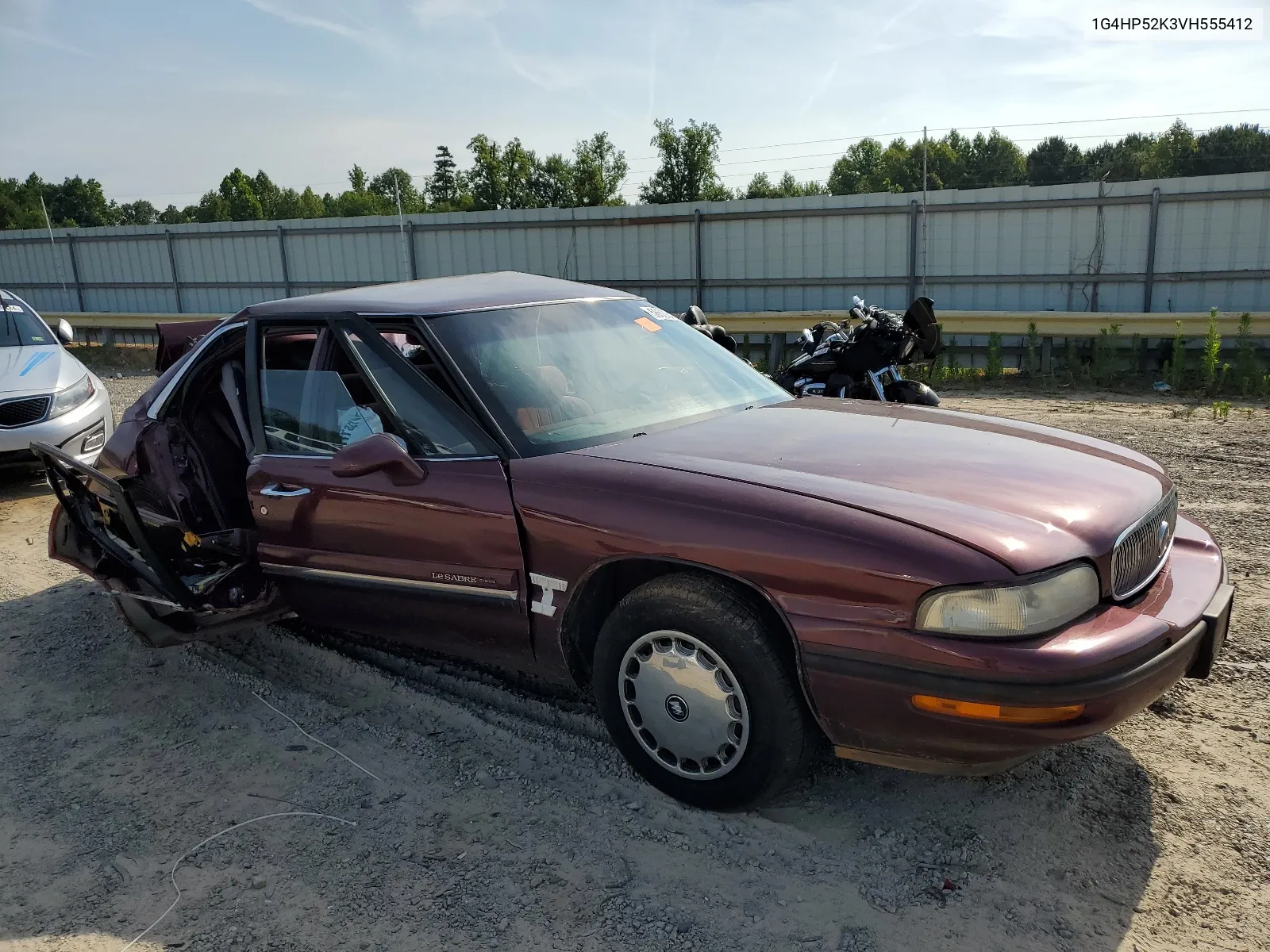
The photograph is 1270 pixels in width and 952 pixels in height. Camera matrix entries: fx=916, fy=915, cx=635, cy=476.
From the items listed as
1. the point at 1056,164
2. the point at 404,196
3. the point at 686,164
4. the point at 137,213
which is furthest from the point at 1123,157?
the point at 137,213

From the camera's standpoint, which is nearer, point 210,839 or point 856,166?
point 210,839

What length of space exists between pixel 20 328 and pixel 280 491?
6.17 m

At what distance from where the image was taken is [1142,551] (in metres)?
2.76

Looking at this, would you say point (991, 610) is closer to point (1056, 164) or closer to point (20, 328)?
point (20, 328)

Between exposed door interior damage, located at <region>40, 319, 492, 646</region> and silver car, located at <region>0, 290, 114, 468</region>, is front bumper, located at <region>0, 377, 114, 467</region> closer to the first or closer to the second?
silver car, located at <region>0, 290, 114, 468</region>

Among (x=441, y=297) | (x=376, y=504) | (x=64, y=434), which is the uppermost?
(x=441, y=297)

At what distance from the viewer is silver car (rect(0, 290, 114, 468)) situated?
7137mm

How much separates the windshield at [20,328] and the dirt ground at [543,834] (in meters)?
5.43

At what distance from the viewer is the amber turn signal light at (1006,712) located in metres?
2.29

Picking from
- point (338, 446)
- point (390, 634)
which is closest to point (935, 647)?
point (390, 634)

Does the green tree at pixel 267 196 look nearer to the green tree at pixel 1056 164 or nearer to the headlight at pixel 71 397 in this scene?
the green tree at pixel 1056 164

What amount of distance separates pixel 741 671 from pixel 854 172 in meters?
79.7

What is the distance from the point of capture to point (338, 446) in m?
3.62

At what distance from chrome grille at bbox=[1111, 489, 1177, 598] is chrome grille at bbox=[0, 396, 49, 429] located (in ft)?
25.0
